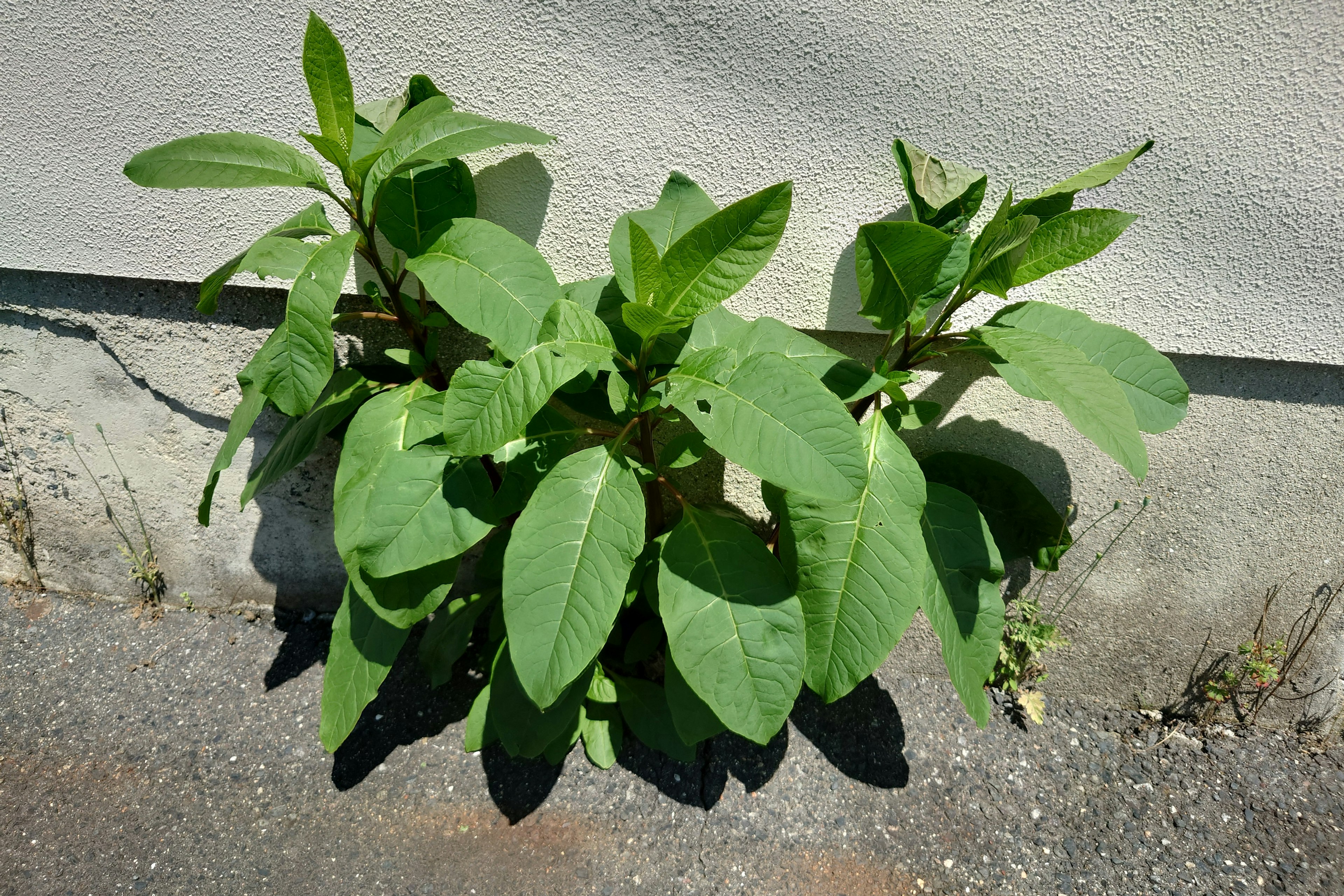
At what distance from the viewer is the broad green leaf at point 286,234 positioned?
1.52 meters

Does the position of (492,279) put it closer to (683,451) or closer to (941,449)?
(683,451)

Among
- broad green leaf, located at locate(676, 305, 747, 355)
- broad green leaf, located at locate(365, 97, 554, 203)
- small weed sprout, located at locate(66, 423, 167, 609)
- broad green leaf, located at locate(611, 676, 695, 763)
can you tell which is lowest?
small weed sprout, located at locate(66, 423, 167, 609)

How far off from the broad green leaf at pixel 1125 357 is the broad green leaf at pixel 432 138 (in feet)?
4.19

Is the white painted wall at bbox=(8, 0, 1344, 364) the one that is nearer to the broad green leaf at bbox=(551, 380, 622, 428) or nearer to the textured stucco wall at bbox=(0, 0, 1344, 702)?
the textured stucco wall at bbox=(0, 0, 1344, 702)

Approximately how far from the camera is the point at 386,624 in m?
1.76

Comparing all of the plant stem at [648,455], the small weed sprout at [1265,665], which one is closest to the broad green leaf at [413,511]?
the plant stem at [648,455]

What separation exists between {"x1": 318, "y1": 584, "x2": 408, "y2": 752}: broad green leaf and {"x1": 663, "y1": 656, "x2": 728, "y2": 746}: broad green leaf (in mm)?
695

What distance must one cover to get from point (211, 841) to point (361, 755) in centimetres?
40

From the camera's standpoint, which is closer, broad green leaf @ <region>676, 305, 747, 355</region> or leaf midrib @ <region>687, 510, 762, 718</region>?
leaf midrib @ <region>687, 510, 762, 718</region>

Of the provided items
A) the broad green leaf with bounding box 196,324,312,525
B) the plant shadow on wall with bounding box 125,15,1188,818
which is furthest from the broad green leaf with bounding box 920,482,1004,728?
the broad green leaf with bounding box 196,324,312,525

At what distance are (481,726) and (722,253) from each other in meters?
1.46

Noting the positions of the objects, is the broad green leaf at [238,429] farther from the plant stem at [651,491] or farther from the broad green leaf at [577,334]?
the plant stem at [651,491]

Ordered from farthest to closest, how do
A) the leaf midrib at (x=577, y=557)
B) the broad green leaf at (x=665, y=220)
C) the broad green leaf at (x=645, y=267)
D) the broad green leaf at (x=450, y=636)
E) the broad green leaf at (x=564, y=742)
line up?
the broad green leaf at (x=450, y=636) → the broad green leaf at (x=564, y=742) → the broad green leaf at (x=665, y=220) → the broad green leaf at (x=645, y=267) → the leaf midrib at (x=577, y=557)

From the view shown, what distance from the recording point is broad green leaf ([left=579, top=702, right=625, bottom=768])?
204cm
